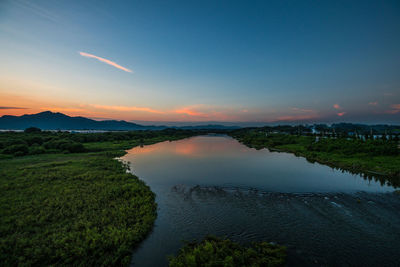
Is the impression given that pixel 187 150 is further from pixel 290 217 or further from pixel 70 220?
pixel 70 220

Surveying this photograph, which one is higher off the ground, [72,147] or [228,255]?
[72,147]

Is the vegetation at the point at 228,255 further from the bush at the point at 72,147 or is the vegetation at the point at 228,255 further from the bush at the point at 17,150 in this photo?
the bush at the point at 72,147

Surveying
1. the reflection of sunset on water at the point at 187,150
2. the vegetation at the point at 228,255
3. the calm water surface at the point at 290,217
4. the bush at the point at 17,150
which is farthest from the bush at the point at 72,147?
the vegetation at the point at 228,255

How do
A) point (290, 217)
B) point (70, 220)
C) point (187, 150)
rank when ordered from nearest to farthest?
point (70, 220)
point (290, 217)
point (187, 150)

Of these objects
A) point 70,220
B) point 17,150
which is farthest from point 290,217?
point 17,150

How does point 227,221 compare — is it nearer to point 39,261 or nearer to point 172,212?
point 172,212

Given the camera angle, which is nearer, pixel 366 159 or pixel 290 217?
pixel 290 217
